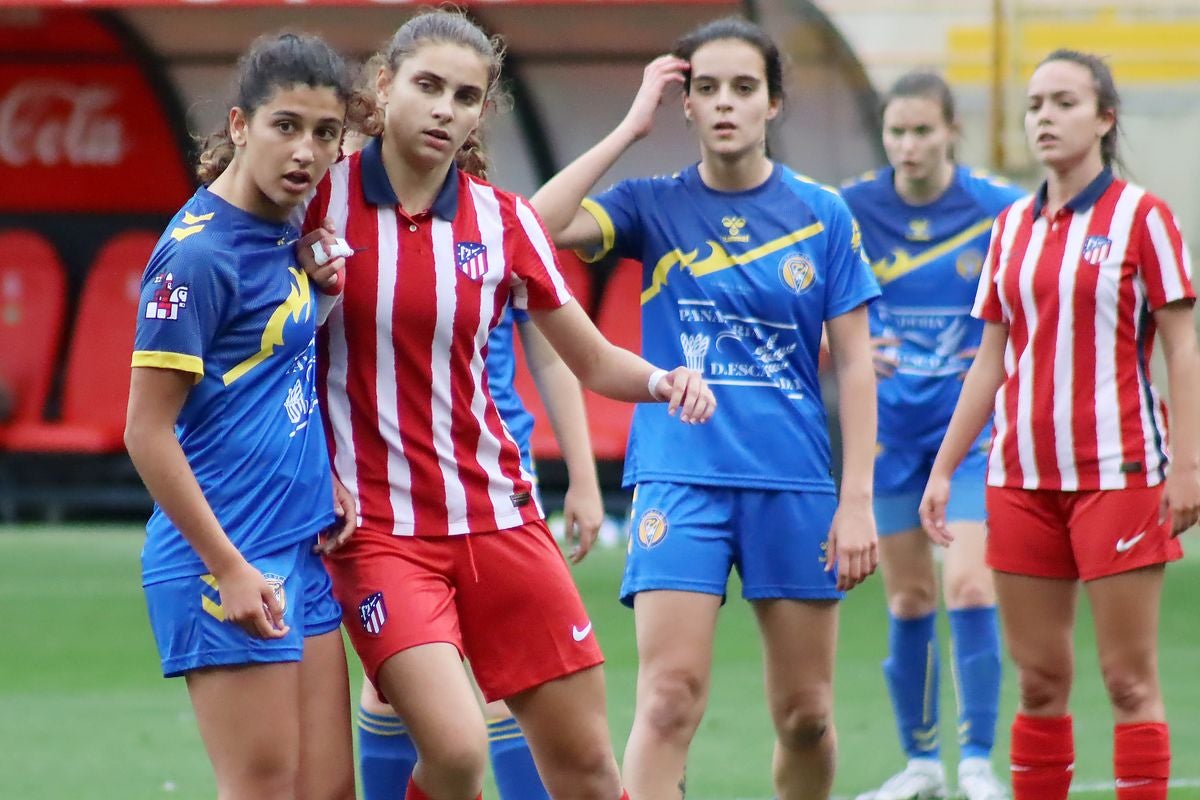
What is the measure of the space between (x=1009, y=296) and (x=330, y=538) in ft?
6.40

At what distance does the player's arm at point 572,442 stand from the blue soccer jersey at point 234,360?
1294mm

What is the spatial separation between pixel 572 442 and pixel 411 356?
44.3 inches

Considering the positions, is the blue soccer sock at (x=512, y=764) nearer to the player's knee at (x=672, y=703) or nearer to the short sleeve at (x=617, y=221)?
the player's knee at (x=672, y=703)

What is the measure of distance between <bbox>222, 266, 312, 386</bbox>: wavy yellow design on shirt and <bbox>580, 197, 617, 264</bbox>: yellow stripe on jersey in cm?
129

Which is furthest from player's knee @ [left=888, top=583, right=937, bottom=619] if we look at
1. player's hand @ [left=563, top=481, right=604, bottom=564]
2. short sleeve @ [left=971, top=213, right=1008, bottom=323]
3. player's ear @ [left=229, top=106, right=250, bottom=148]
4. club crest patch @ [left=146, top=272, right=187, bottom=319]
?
club crest patch @ [left=146, top=272, right=187, bottom=319]

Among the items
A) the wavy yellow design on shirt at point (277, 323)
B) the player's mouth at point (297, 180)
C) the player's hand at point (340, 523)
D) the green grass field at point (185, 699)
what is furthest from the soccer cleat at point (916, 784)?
the player's mouth at point (297, 180)

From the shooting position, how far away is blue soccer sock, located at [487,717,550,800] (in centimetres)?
477

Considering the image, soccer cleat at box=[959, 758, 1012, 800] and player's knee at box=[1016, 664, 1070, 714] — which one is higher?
player's knee at box=[1016, 664, 1070, 714]

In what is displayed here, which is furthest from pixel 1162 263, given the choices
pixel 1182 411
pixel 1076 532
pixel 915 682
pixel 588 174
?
pixel 915 682

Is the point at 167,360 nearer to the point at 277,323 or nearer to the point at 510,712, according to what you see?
the point at 277,323

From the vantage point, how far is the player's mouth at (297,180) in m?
3.53

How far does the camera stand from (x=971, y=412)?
198 inches

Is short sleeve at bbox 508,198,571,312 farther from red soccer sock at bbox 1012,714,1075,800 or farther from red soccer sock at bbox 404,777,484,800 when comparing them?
red soccer sock at bbox 1012,714,1075,800

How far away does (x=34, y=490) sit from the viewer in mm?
13320
